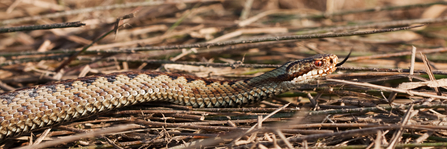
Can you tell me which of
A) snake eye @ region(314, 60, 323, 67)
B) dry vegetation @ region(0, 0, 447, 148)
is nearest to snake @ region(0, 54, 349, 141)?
snake eye @ region(314, 60, 323, 67)

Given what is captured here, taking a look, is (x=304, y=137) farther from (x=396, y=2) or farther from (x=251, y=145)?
(x=396, y=2)

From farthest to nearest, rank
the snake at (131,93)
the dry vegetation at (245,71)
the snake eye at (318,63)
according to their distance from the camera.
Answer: the snake eye at (318,63)
the snake at (131,93)
the dry vegetation at (245,71)

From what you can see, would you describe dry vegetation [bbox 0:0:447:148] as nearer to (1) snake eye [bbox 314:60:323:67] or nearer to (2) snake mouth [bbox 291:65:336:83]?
(2) snake mouth [bbox 291:65:336:83]

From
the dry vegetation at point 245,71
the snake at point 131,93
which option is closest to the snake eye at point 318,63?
the snake at point 131,93

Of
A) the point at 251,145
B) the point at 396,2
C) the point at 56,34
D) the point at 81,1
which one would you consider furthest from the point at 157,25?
the point at 396,2

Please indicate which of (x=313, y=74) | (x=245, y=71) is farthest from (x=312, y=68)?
(x=245, y=71)

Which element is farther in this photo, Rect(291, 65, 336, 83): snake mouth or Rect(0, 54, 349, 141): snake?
Rect(291, 65, 336, 83): snake mouth

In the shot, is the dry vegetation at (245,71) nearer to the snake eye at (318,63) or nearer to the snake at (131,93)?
the snake at (131,93)
